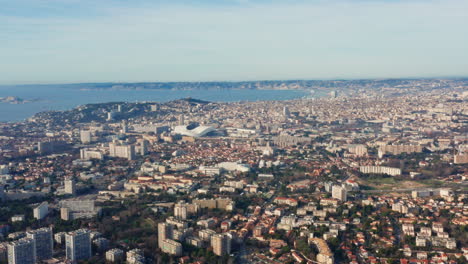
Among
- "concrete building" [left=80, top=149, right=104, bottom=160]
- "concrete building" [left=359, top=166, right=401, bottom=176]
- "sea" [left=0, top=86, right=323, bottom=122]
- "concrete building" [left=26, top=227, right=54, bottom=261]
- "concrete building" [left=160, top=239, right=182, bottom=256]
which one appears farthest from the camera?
"sea" [left=0, top=86, right=323, bottom=122]

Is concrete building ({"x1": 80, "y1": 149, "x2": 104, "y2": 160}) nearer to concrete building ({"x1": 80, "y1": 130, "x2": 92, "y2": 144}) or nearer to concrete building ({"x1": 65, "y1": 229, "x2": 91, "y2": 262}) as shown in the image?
concrete building ({"x1": 80, "y1": 130, "x2": 92, "y2": 144})

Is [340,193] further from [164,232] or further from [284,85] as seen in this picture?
[284,85]

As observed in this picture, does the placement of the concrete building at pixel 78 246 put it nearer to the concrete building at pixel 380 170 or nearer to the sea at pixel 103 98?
the concrete building at pixel 380 170

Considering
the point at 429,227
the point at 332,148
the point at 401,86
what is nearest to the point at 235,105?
the point at 332,148

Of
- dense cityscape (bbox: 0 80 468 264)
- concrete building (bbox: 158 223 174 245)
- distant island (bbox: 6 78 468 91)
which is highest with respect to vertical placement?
distant island (bbox: 6 78 468 91)

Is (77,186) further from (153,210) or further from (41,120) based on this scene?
(41,120)

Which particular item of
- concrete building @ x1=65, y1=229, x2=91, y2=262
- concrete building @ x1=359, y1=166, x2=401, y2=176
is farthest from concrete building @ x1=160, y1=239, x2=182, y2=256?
concrete building @ x1=359, y1=166, x2=401, y2=176
